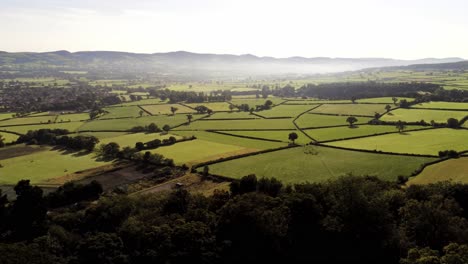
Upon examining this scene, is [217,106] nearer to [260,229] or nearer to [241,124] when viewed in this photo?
[241,124]

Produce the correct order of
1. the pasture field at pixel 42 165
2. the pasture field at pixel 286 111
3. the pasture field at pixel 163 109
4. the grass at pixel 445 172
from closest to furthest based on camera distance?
the grass at pixel 445 172 → the pasture field at pixel 42 165 → the pasture field at pixel 286 111 → the pasture field at pixel 163 109

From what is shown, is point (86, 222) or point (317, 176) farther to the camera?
point (317, 176)

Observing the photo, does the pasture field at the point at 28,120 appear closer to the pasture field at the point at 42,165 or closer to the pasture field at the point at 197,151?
the pasture field at the point at 42,165

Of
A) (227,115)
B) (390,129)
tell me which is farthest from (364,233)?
(227,115)

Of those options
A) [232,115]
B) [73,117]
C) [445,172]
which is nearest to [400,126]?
[445,172]

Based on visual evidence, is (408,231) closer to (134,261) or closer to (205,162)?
(134,261)

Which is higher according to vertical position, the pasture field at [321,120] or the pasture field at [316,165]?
the pasture field at [321,120]

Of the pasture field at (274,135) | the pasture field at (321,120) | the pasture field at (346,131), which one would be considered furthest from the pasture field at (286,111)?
the pasture field at (274,135)

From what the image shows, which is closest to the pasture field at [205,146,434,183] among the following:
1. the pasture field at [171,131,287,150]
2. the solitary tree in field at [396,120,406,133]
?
the pasture field at [171,131,287,150]

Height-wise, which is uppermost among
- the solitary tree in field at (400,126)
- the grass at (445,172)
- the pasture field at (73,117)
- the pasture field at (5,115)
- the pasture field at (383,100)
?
the pasture field at (383,100)
